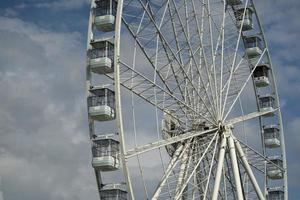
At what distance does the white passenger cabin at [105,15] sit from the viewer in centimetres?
3072

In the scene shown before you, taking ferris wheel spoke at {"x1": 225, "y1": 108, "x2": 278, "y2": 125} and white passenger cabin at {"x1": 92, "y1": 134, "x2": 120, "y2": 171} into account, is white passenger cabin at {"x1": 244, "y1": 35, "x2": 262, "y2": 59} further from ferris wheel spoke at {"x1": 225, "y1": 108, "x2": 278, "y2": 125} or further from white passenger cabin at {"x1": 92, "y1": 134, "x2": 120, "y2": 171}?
white passenger cabin at {"x1": 92, "y1": 134, "x2": 120, "y2": 171}

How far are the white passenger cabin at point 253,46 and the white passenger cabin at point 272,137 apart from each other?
4656 millimetres

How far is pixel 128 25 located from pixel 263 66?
12.4 meters

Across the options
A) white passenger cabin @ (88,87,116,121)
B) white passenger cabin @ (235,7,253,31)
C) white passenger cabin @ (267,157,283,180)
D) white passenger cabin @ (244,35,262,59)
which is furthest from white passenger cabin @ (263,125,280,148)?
white passenger cabin @ (88,87,116,121)

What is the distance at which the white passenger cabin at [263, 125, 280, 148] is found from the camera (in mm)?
41531

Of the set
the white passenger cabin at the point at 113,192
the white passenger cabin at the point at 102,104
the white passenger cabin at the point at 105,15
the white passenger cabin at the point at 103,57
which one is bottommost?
the white passenger cabin at the point at 113,192

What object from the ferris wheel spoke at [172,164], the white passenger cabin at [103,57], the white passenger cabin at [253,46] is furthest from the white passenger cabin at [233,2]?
the white passenger cabin at [103,57]

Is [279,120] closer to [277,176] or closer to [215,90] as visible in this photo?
[277,176]

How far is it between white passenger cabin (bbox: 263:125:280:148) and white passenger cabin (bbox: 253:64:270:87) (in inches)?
108

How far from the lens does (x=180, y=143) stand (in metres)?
34.2

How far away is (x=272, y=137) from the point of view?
41.5m

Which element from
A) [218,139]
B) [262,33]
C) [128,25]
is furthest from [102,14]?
[262,33]

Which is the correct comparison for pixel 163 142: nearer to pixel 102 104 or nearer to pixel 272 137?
pixel 102 104

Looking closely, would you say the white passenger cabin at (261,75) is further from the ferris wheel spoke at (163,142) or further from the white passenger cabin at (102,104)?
the white passenger cabin at (102,104)
